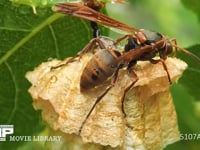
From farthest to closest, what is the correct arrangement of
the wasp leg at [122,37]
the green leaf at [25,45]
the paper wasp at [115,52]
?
the green leaf at [25,45]
the wasp leg at [122,37]
the paper wasp at [115,52]

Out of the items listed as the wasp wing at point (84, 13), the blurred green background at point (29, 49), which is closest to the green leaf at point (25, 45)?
the blurred green background at point (29, 49)

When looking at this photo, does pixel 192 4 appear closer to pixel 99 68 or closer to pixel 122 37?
pixel 122 37

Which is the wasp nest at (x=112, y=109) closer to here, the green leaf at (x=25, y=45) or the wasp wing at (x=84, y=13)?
the wasp wing at (x=84, y=13)

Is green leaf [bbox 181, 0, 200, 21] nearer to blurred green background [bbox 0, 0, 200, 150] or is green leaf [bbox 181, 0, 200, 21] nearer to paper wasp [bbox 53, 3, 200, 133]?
blurred green background [bbox 0, 0, 200, 150]

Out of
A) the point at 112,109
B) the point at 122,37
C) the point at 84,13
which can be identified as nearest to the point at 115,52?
the point at 122,37

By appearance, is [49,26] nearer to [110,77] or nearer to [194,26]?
[110,77]

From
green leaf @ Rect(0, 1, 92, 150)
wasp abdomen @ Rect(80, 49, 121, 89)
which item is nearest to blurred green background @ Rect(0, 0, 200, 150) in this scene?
green leaf @ Rect(0, 1, 92, 150)
